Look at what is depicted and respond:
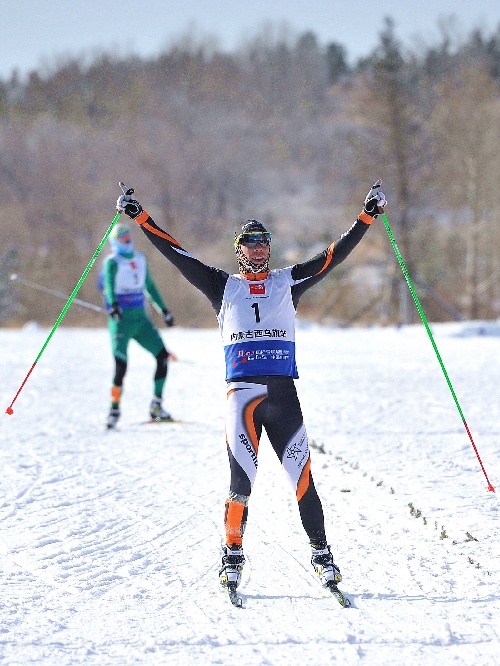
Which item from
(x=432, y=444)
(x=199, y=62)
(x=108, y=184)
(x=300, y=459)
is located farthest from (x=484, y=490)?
(x=199, y=62)

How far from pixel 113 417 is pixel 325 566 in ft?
17.8

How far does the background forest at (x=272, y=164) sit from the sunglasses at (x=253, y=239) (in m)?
20.6

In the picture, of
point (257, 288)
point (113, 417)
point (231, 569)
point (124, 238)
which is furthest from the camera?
point (124, 238)

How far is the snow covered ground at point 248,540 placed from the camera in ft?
11.7

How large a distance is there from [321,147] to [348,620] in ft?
248

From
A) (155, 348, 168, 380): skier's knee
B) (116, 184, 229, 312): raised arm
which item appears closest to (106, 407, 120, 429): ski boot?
(155, 348, 168, 380): skier's knee

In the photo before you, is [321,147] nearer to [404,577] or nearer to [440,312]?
[440,312]

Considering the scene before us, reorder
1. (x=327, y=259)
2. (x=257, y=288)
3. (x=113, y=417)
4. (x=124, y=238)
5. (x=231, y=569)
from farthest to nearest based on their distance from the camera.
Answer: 1. (x=124, y=238)
2. (x=113, y=417)
3. (x=327, y=259)
4. (x=257, y=288)
5. (x=231, y=569)

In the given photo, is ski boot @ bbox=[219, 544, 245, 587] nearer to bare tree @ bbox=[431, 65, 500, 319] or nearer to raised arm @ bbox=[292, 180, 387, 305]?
raised arm @ bbox=[292, 180, 387, 305]

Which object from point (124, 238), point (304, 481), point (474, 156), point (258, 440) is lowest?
point (304, 481)

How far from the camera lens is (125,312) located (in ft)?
30.7

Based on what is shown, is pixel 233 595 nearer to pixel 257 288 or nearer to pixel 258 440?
pixel 258 440

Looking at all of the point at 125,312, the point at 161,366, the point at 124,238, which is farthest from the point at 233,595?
the point at 124,238

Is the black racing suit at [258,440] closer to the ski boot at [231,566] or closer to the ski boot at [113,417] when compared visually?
the ski boot at [231,566]
